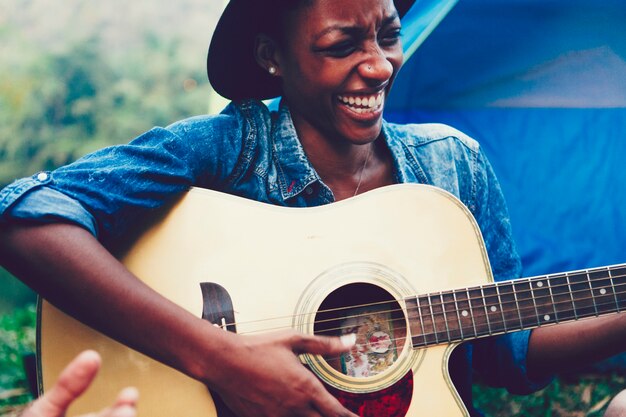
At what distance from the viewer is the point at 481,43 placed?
2.72 meters

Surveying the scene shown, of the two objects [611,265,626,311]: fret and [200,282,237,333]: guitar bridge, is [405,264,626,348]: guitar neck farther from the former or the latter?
[200,282,237,333]: guitar bridge

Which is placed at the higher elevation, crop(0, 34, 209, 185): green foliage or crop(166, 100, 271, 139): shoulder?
crop(0, 34, 209, 185): green foliage

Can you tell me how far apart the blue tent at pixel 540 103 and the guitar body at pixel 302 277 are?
3.42 ft

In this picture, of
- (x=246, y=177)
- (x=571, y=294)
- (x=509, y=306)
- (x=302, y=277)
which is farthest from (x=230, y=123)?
(x=571, y=294)

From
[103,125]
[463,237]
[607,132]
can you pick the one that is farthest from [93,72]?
[463,237]

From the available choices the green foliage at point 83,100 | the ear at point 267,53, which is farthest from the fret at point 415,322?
the green foliage at point 83,100

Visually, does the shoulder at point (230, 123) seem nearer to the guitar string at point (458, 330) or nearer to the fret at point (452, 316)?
the guitar string at point (458, 330)

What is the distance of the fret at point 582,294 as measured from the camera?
1759 mm

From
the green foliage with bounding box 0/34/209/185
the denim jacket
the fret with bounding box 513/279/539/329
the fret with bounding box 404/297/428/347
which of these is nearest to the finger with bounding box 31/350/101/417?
the denim jacket

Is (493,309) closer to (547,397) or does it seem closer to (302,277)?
(302,277)

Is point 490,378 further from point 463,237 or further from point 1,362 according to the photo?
point 1,362

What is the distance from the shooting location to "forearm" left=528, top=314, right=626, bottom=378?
1.89 m

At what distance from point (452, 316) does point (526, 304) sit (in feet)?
0.66

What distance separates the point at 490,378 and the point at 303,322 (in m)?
0.80
